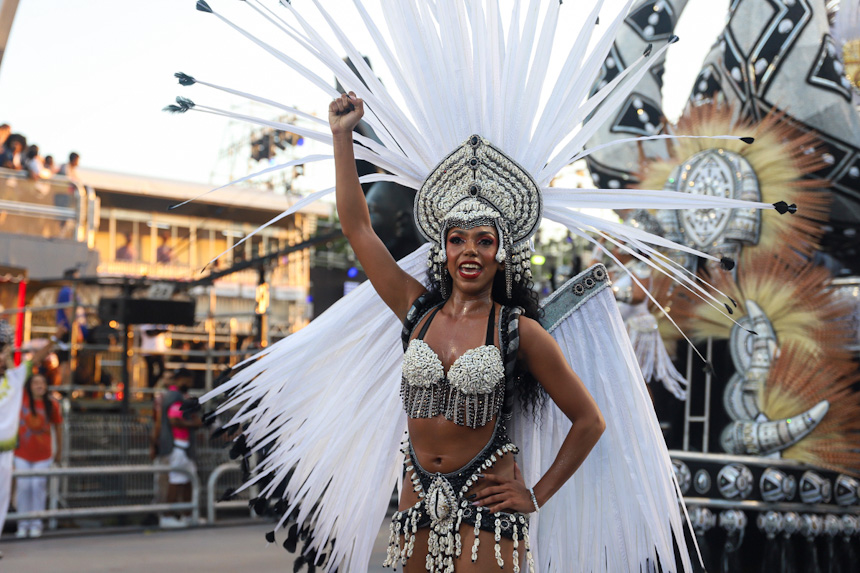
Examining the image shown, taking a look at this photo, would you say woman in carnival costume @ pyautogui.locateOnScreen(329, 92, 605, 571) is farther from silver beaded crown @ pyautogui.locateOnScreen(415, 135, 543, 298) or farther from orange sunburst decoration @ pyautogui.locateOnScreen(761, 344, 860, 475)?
orange sunburst decoration @ pyautogui.locateOnScreen(761, 344, 860, 475)

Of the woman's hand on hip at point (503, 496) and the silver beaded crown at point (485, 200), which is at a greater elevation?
the silver beaded crown at point (485, 200)

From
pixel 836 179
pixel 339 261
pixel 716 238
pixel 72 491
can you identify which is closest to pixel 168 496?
pixel 72 491

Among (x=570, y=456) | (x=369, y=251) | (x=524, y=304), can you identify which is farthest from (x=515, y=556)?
(x=369, y=251)

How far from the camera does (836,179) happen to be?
242 inches

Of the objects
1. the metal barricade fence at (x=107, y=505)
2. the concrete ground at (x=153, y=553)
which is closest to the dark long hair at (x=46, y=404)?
the metal barricade fence at (x=107, y=505)

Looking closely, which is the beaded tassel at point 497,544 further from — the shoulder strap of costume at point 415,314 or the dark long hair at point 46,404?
the dark long hair at point 46,404

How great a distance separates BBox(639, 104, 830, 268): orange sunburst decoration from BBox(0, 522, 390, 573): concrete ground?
3.39 m

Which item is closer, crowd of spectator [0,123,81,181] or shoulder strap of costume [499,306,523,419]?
shoulder strap of costume [499,306,523,419]

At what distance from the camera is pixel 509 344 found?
10.6ft

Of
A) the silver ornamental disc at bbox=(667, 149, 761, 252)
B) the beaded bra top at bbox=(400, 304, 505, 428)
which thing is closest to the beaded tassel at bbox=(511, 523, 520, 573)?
the beaded bra top at bbox=(400, 304, 505, 428)

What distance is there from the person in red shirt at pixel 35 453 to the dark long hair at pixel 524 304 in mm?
6736

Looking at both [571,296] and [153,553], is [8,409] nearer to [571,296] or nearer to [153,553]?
[153,553]

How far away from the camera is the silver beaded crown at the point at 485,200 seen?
3299mm

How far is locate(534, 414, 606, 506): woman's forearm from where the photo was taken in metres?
3.17
